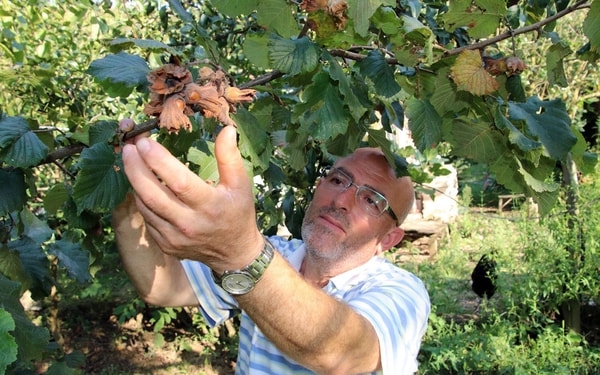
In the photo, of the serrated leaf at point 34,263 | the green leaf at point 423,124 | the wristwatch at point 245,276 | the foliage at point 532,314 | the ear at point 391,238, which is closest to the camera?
the wristwatch at point 245,276

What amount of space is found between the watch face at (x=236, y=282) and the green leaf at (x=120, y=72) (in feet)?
1.42

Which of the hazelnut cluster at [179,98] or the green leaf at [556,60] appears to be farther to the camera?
the green leaf at [556,60]

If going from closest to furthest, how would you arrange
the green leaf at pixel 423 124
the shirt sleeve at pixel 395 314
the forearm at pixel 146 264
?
1. the green leaf at pixel 423 124
2. the shirt sleeve at pixel 395 314
3. the forearm at pixel 146 264

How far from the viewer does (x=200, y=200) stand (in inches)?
38.3

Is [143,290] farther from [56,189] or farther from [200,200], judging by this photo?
[200,200]

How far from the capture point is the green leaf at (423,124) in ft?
4.43

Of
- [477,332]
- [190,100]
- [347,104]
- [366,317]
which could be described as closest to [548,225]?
[477,332]

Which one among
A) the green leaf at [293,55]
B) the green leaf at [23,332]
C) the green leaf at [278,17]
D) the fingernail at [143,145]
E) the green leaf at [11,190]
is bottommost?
the green leaf at [23,332]

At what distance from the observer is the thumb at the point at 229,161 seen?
1004 mm

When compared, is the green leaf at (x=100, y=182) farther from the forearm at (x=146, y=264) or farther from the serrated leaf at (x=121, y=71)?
the forearm at (x=146, y=264)

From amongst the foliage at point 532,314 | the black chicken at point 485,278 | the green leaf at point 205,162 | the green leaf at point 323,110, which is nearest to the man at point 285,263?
the green leaf at point 205,162

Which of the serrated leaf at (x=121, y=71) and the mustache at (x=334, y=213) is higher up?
the serrated leaf at (x=121, y=71)

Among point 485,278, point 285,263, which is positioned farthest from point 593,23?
point 485,278

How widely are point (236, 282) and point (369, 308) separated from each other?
65cm
